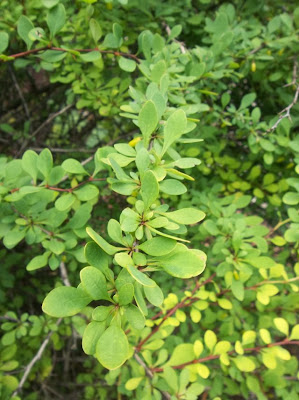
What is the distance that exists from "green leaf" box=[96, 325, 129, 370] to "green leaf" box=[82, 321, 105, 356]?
0.03 metres

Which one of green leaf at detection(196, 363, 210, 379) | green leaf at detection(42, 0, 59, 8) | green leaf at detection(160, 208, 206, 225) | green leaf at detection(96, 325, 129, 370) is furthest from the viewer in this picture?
green leaf at detection(196, 363, 210, 379)

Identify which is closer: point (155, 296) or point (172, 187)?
point (155, 296)

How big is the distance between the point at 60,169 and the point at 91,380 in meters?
1.42

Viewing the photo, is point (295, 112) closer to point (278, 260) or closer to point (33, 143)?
point (278, 260)

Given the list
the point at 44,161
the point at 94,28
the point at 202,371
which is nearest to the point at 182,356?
the point at 202,371

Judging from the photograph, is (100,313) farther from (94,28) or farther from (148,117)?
(94,28)

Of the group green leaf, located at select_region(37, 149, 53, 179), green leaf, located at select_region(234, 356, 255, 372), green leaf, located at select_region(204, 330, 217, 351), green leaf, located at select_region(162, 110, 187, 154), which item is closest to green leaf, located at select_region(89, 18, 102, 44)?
green leaf, located at select_region(37, 149, 53, 179)

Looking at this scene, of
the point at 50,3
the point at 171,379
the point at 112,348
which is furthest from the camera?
the point at 171,379

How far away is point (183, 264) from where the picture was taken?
0.54 meters

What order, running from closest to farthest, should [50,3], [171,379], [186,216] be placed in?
[186,216] < [50,3] < [171,379]

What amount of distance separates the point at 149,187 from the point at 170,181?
4.7 inches

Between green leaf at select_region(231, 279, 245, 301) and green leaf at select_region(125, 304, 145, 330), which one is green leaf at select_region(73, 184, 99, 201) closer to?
green leaf at select_region(125, 304, 145, 330)

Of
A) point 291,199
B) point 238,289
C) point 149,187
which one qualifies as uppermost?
point 149,187

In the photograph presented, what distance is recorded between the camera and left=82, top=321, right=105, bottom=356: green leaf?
20.6 inches
